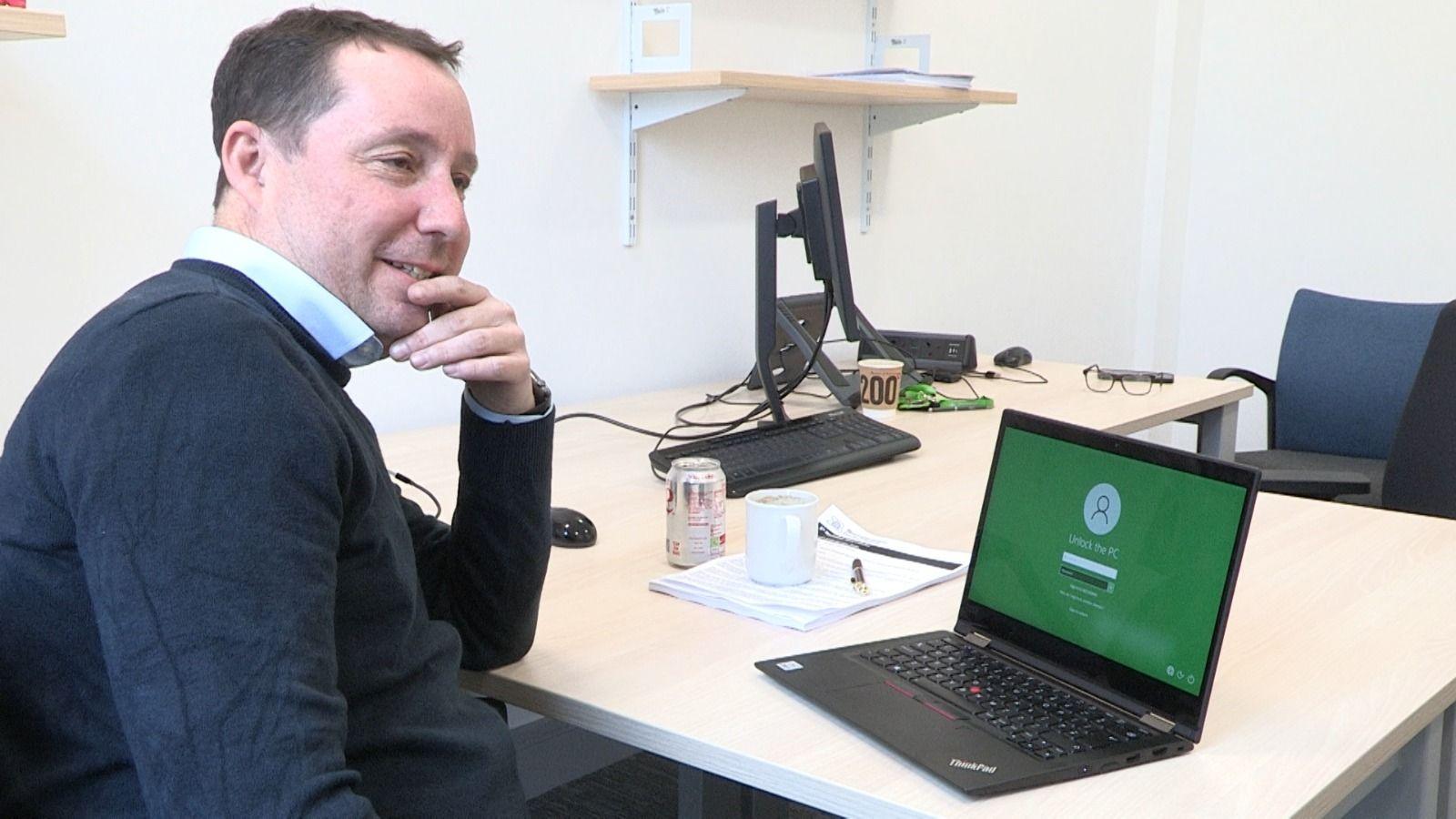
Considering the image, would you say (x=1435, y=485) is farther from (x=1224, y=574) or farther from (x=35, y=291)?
→ (x=35, y=291)

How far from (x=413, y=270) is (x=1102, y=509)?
0.63 meters

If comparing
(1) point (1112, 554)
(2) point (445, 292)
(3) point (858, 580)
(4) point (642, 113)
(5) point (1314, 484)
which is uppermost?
(4) point (642, 113)

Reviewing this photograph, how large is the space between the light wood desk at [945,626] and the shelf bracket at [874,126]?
4.55ft

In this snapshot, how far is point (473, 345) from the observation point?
1.21 metres

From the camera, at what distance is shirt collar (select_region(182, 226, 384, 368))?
3.34 feet

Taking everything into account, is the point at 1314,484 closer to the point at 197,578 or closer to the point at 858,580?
the point at 858,580

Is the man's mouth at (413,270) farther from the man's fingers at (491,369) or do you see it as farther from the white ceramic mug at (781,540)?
the white ceramic mug at (781,540)

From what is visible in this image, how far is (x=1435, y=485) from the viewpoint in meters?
2.33

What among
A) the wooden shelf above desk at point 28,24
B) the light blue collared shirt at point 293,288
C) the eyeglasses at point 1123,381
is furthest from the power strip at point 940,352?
the light blue collared shirt at point 293,288

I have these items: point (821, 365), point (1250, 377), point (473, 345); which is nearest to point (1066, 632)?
point (473, 345)

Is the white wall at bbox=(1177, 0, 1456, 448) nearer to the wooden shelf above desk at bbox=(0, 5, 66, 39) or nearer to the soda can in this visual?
the soda can

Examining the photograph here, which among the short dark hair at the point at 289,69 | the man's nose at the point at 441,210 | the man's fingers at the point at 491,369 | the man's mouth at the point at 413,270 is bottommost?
the man's fingers at the point at 491,369

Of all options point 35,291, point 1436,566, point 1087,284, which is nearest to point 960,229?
point 1087,284

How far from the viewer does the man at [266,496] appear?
2.68ft
